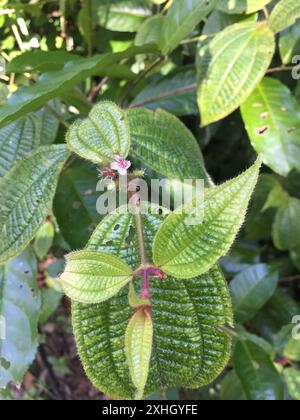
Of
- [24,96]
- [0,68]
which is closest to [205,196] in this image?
[24,96]

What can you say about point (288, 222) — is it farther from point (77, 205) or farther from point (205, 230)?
point (205, 230)

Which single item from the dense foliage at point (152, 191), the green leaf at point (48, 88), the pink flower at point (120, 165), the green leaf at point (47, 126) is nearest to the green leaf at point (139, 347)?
the dense foliage at point (152, 191)

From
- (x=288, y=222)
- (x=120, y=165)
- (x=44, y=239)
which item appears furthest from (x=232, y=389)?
(x=120, y=165)

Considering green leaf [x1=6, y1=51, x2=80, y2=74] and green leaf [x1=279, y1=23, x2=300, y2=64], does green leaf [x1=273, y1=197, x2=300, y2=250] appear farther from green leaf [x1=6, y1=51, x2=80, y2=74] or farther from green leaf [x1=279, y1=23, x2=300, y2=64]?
green leaf [x1=6, y1=51, x2=80, y2=74]

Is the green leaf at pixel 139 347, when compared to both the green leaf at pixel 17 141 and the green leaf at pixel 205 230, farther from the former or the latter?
the green leaf at pixel 17 141
